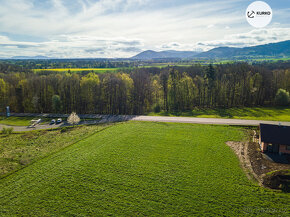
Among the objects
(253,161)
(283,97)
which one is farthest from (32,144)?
(283,97)

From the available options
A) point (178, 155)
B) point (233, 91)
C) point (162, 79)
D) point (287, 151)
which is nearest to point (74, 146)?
point (178, 155)

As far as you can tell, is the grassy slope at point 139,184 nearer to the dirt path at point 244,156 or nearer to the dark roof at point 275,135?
the dirt path at point 244,156

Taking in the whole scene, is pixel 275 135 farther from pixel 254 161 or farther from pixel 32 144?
pixel 32 144

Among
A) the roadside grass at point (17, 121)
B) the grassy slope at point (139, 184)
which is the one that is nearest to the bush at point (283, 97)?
the grassy slope at point (139, 184)

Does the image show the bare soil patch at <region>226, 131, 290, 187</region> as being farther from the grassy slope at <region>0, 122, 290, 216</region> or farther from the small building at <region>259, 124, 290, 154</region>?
the small building at <region>259, 124, 290, 154</region>

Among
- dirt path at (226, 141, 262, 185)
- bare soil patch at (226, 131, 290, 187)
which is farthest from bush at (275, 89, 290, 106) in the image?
dirt path at (226, 141, 262, 185)

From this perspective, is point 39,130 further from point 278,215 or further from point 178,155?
point 278,215
